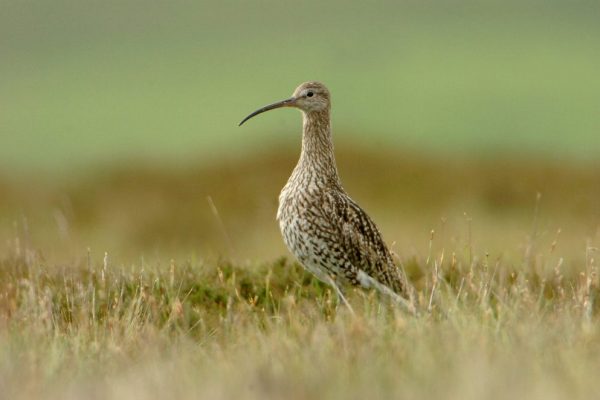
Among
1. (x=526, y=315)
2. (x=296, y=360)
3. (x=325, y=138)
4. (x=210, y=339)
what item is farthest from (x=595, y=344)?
(x=325, y=138)

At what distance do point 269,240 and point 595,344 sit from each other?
9888mm

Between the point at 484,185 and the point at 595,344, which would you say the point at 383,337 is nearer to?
the point at 595,344

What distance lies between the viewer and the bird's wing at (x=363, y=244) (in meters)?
8.76

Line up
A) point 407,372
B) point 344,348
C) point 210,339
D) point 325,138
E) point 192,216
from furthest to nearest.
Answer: point 192,216 → point 325,138 → point 210,339 → point 344,348 → point 407,372

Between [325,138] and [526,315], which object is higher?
[325,138]

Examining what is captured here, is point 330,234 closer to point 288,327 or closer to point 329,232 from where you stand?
point 329,232

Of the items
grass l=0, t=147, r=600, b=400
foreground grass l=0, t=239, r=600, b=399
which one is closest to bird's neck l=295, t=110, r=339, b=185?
grass l=0, t=147, r=600, b=400

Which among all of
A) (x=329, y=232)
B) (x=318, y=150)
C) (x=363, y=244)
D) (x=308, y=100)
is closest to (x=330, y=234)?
(x=329, y=232)

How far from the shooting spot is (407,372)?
5.37m

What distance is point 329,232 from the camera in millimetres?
8672

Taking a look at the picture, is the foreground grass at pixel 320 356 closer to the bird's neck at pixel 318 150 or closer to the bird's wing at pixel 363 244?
the bird's wing at pixel 363 244

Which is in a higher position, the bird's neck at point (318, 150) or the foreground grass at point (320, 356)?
the bird's neck at point (318, 150)

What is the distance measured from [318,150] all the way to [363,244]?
2.99ft

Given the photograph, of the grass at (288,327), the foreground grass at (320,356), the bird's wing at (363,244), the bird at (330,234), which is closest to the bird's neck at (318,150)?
the bird at (330,234)
